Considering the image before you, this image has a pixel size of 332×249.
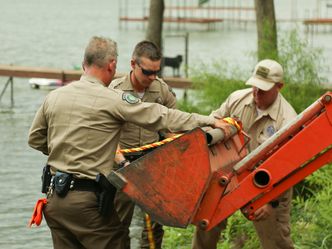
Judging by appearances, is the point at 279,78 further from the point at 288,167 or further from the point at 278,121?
the point at 288,167

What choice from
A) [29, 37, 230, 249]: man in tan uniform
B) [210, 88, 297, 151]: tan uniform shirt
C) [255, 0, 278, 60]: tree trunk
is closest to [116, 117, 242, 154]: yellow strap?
[29, 37, 230, 249]: man in tan uniform

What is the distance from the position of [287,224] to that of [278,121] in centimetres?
81

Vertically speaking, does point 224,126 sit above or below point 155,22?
above

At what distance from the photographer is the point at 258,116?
8.23 m

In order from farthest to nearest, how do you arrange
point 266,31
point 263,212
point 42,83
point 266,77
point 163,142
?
point 42,83 < point 266,31 < point 266,77 < point 263,212 < point 163,142

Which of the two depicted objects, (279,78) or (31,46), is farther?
(31,46)

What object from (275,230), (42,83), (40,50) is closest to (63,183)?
(275,230)

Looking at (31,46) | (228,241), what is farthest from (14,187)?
(31,46)

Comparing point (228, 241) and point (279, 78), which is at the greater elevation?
point (279, 78)

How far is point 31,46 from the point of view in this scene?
153ft

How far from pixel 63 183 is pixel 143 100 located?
198 centimetres

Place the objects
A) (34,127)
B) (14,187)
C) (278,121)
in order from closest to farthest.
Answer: (34,127) → (278,121) → (14,187)

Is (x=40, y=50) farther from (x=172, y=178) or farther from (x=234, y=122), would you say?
(x=172, y=178)

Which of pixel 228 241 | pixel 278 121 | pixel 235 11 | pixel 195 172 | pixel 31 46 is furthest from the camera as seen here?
pixel 235 11
